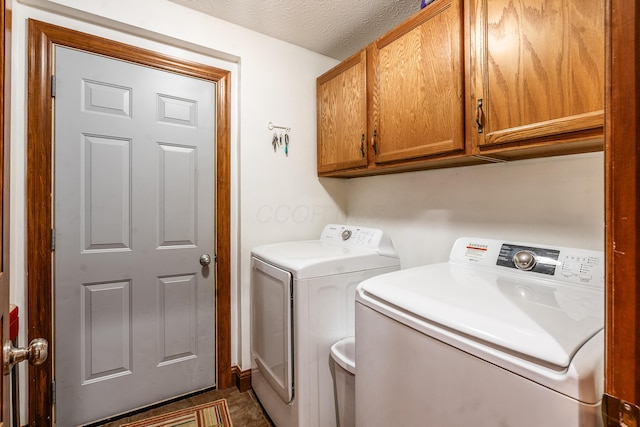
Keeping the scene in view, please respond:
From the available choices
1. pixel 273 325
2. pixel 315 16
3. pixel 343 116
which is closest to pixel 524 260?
pixel 273 325

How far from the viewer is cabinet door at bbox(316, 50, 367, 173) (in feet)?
5.92

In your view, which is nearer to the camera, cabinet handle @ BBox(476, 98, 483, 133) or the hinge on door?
the hinge on door

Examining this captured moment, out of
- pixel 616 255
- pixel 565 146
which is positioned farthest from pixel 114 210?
pixel 565 146

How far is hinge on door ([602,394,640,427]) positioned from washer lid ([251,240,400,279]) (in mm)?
1098

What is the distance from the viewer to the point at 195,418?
168cm

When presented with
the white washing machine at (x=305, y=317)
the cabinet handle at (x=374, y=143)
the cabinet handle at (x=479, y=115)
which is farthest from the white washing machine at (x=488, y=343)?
the cabinet handle at (x=374, y=143)

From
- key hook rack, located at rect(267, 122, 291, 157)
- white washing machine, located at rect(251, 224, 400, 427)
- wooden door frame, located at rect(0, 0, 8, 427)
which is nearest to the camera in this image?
wooden door frame, located at rect(0, 0, 8, 427)

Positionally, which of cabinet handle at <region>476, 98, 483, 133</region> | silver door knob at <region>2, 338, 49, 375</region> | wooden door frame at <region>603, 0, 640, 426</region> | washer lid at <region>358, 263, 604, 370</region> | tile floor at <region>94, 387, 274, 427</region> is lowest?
tile floor at <region>94, 387, 274, 427</region>

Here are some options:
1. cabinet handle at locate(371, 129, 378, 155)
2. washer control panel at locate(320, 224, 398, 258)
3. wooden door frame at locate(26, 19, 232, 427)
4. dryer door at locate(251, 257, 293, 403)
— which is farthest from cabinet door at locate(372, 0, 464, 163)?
wooden door frame at locate(26, 19, 232, 427)

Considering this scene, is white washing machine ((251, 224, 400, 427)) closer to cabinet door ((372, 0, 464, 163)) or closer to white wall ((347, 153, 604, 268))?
white wall ((347, 153, 604, 268))

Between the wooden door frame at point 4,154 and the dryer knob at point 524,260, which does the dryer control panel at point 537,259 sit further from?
the wooden door frame at point 4,154

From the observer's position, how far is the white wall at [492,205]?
121 centimetres

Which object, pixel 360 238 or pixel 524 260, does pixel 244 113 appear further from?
pixel 524 260

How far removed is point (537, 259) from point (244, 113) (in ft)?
6.01
